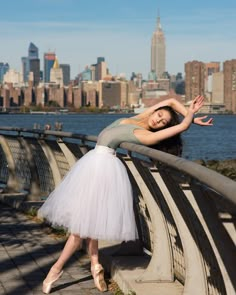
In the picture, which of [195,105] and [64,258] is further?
[64,258]

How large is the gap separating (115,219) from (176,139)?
2.43 ft

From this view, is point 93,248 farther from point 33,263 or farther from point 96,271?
point 33,263

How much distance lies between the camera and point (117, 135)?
5.40 metres

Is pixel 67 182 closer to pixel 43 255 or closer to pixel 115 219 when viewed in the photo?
pixel 115 219

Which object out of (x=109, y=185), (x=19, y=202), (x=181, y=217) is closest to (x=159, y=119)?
(x=109, y=185)

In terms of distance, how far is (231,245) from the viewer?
10.3 feet

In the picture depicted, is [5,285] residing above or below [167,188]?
below

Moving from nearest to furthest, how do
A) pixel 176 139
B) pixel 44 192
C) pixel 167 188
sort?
pixel 167 188 → pixel 176 139 → pixel 44 192

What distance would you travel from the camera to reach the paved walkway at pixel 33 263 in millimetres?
5730

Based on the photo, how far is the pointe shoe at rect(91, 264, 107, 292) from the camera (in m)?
5.66

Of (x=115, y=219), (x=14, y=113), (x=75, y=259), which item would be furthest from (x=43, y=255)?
(x=14, y=113)

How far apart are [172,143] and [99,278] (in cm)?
124

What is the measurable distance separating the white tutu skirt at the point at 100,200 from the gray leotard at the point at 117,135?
6cm

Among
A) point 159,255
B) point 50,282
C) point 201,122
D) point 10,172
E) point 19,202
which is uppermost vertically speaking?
point 201,122
